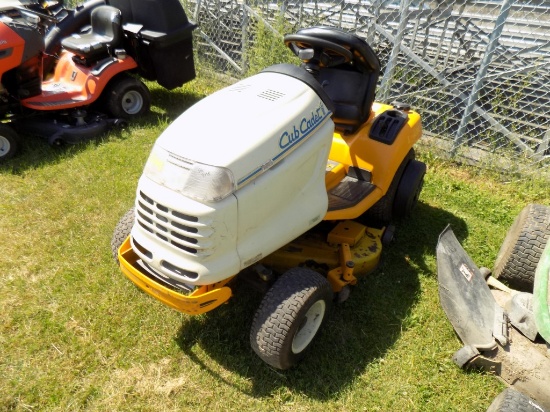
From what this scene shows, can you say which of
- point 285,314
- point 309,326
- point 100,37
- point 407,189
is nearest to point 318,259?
point 309,326

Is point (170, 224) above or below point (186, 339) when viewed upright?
above

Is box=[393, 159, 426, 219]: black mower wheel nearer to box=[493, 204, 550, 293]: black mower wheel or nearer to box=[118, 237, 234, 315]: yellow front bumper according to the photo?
box=[493, 204, 550, 293]: black mower wheel

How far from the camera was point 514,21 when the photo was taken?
4.23 m

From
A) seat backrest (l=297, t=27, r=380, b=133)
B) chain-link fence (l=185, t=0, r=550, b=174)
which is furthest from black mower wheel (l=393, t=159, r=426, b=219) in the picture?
chain-link fence (l=185, t=0, r=550, b=174)

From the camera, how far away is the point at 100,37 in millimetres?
4723

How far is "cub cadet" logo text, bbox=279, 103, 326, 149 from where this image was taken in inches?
81.7

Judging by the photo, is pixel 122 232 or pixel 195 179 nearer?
pixel 195 179

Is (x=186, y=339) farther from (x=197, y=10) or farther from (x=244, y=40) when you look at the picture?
(x=197, y=10)

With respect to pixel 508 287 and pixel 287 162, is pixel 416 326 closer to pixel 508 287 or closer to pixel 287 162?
pixel 508 287

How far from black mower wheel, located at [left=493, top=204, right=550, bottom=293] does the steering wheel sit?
145cm

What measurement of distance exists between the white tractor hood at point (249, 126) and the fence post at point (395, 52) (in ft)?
7.46

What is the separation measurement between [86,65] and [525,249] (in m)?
4.27

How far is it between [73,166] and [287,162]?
2643 mm

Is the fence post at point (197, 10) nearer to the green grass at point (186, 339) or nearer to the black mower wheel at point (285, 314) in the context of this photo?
the green grass at point (186, 339)
